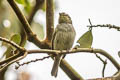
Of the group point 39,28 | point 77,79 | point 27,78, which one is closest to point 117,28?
point 77,79

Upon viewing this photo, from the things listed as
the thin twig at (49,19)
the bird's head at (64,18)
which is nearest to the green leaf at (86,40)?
the thin twig at (49,19)

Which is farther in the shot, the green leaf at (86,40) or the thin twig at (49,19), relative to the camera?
the thin twig at (49,19)

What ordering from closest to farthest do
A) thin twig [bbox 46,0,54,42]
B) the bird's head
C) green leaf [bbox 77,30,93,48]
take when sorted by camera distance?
1. green leaf [bbox 77,30,93,48]
2. thin twig [bbox 46,0,54,42]
3. the bird's head

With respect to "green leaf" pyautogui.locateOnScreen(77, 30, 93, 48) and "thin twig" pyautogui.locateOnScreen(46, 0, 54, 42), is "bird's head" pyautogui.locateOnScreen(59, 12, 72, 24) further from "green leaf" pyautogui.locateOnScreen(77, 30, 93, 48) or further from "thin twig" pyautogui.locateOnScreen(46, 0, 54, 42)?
"green leaf" pyautogui.locateOnScreen(77, 30, 93, 48)

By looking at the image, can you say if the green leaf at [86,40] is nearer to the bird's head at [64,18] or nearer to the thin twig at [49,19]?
the thin twig at [49,19]

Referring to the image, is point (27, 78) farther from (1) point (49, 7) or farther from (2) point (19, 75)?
(1) point (49, 7)

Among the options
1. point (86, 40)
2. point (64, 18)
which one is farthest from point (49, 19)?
point (64, 18)

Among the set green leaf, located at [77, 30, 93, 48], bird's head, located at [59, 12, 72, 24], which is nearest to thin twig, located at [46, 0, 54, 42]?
green leaf, located at [77, 30, 93, 48]

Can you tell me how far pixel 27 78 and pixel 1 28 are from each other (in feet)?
2.70

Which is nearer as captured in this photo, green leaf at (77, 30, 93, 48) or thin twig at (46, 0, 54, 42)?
green leaf at (77, 30, 93, 48)

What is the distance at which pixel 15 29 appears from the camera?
261 centimetres

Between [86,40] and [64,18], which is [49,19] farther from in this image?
[64,18]

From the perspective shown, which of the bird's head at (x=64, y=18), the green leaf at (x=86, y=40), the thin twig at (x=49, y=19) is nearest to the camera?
the green leaf at (x=86, y=40)

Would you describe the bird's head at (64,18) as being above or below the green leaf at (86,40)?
below
